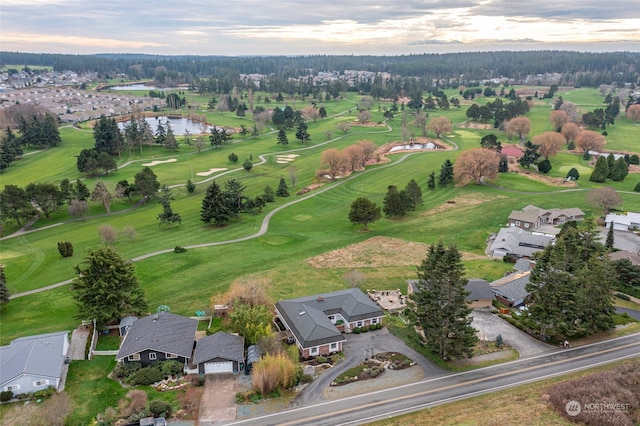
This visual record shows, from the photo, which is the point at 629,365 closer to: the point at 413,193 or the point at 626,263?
the point at 626,263

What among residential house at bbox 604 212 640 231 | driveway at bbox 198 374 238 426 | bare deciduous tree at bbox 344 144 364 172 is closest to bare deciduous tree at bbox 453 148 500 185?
bare deciduous tree at bbox 344 144 364 172

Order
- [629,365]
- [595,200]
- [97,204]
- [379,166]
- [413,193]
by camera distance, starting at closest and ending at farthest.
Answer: [629,365] < [595,200] < [413,193] < [97,204] < [379,166]

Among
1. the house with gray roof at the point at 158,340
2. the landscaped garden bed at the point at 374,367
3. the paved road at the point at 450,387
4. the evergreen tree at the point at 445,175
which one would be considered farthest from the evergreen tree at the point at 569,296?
the evergreen tree at the point at 445,175

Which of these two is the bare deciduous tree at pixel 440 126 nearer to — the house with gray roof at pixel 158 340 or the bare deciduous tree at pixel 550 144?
the bare deciduous tree at pixel 550 144

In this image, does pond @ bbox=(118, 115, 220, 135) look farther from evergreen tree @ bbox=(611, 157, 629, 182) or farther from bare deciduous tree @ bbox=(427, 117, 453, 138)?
evergreen tree @ bbox=(611, 157, 629, 182)

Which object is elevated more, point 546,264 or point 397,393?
point 546,264

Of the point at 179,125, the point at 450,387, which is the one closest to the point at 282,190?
the point at 450,387

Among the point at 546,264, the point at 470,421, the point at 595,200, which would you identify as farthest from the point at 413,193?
the point at 470,421
